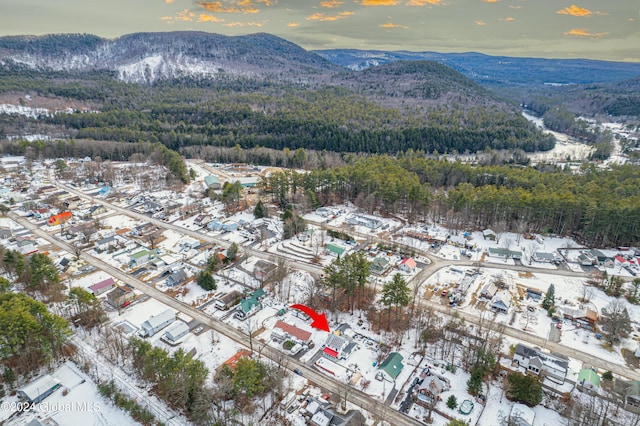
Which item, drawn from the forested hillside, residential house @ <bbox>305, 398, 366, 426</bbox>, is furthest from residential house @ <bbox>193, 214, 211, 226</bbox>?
the forested hillside

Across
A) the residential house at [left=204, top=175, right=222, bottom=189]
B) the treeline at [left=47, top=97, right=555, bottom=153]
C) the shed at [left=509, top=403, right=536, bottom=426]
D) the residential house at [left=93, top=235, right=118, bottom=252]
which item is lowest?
the shed at [left=509, top=403, right=536, bottom=426]

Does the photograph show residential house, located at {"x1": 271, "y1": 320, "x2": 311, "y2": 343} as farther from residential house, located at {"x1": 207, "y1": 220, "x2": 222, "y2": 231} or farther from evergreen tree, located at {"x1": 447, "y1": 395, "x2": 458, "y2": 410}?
residential house, located at {"x1": 207, "y1": 220, "x2": 222, "y2": 231}

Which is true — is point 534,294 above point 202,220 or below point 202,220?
below

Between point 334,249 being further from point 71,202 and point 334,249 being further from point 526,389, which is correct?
point 71,202

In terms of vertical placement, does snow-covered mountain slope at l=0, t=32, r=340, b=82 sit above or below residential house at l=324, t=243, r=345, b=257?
above

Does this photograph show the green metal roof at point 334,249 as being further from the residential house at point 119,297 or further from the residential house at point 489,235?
the residential house at point 119,297

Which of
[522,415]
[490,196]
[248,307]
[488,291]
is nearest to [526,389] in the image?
[522,415]

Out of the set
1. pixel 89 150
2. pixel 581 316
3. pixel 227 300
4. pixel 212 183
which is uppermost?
pixel 89 150

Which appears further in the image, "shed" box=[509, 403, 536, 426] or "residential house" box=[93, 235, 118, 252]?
"residential house" box=[93, 235, 118, 252]
